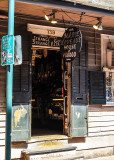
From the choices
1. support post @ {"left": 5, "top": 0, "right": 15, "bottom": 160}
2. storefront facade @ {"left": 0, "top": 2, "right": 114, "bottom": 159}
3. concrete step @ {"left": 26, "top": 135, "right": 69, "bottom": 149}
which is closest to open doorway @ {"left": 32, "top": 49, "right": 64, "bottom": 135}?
storefront facade @ {"left": 0, "top": 2, "right": 114, "bottom": 159}

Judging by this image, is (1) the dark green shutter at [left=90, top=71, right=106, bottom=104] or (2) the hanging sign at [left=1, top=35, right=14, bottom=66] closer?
(2) the hanging sign at [left=1, top=35, right=14, bottom=66]

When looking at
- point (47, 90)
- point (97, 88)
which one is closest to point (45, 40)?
point (97, 88)

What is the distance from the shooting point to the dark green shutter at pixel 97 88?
8.11 meters

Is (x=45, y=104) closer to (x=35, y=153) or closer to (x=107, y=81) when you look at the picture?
(x=107, y=81)

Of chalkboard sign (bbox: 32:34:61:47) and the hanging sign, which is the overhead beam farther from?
chalkboard sign (bbox: 32:34:61:47)

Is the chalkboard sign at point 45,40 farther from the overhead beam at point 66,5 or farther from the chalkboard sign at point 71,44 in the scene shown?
the overhead beam at point 66,5

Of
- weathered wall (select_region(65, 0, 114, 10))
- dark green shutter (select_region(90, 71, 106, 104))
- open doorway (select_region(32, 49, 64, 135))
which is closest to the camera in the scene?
weathered wall (select_region(65, 0, 114, 10))

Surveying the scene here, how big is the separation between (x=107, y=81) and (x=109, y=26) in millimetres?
1842

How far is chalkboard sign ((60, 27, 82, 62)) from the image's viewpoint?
22.3 ft

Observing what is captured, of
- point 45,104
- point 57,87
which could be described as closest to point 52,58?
point 57,87

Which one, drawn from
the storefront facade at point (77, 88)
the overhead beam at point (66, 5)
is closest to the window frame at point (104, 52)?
the storefront facade at point (77, 88)

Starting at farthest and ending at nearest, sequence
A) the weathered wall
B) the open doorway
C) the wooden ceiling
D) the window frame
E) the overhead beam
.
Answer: the open doorway
the window frame
the wooden ceiling
the weathered wall
the overhead beam

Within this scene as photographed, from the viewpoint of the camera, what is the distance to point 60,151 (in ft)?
23.1

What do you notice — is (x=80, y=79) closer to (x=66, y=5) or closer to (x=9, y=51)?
(x=66, y=5)
